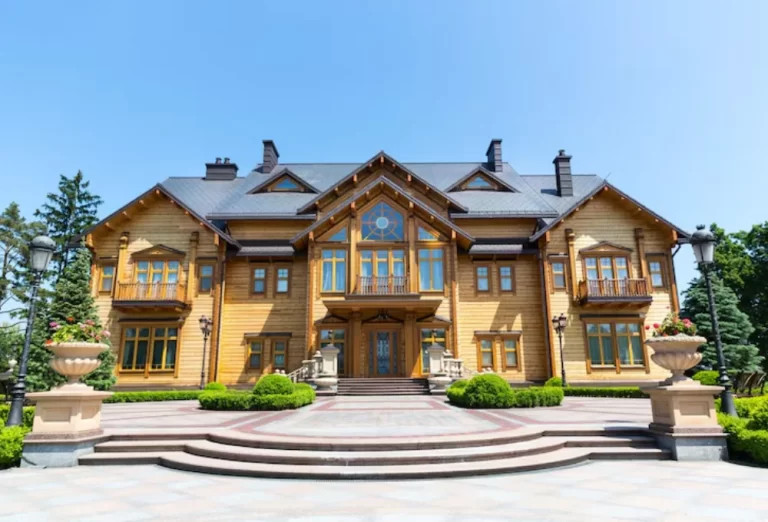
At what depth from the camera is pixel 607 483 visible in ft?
21.7

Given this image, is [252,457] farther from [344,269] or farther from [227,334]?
[227,334]

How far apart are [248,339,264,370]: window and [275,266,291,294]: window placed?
2.96 meters

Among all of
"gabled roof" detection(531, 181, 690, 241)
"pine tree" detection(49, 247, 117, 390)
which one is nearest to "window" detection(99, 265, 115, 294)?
"pine tree" detection(49, 247, 117, 390)

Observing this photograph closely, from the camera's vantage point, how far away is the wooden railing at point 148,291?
78.8ft

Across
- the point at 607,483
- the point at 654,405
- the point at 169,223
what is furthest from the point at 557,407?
the point at 169,223

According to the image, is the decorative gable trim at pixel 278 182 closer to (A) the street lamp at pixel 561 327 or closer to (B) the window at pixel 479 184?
(B) the window at pixel 479 184

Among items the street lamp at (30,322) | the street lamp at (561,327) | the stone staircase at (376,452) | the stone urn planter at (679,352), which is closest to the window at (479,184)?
the street lamp at (561,327)

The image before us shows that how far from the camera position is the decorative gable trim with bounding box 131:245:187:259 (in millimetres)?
24906

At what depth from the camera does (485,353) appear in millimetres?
24828

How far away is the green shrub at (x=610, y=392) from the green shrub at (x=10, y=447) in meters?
20.5

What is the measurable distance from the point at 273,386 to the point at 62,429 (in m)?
7.00

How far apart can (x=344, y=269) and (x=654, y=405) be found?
667 inches

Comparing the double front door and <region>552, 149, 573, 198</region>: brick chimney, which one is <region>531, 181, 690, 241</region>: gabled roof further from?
the double front door

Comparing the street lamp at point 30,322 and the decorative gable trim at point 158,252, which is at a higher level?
the decorative gable trim at point 158,252
